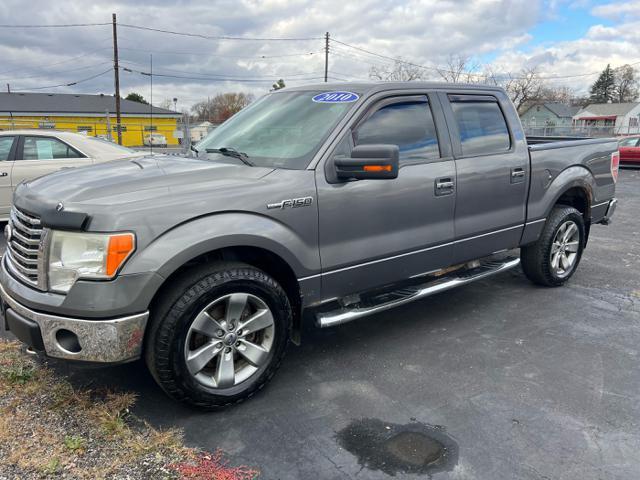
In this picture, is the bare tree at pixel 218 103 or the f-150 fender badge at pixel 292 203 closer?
the f-150 fender badge at pixel 292 203

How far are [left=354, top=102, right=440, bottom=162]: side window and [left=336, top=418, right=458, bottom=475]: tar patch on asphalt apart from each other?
5.99 feet

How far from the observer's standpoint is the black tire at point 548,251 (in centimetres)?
495

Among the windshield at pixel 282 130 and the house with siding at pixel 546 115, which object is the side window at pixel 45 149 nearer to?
the windshield at pixel 282 130

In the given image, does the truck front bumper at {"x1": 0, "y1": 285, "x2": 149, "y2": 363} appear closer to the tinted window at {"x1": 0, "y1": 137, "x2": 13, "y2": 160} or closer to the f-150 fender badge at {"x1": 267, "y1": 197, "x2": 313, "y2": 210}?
the f-150 fender badge at {"x1": 267, "y1": 197, "x2": 313, "y2": 210}

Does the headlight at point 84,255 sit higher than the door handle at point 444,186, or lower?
lower

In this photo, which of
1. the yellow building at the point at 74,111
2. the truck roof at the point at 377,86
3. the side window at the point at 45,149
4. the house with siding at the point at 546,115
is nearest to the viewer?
the truck roof at the point at 377,86

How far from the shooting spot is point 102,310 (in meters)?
2.53

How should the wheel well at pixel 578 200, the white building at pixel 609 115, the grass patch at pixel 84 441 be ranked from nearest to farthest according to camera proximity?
A: the grass patch at pixel 84 441 → the wheel well at pixel 578 200 → the white building at pixel 609 115

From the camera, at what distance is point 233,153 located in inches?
139

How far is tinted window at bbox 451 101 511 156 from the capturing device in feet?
13.6

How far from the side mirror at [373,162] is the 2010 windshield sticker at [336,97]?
2.16 ft

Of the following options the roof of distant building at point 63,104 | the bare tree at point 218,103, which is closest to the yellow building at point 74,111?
the roof of distant building at point 63,104

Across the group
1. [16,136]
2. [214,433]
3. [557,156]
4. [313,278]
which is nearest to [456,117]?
[557,156]

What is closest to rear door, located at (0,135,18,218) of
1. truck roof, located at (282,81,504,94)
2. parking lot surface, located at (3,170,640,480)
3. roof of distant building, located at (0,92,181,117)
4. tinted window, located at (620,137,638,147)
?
parking lot surface, located at (3,170,640,480)
